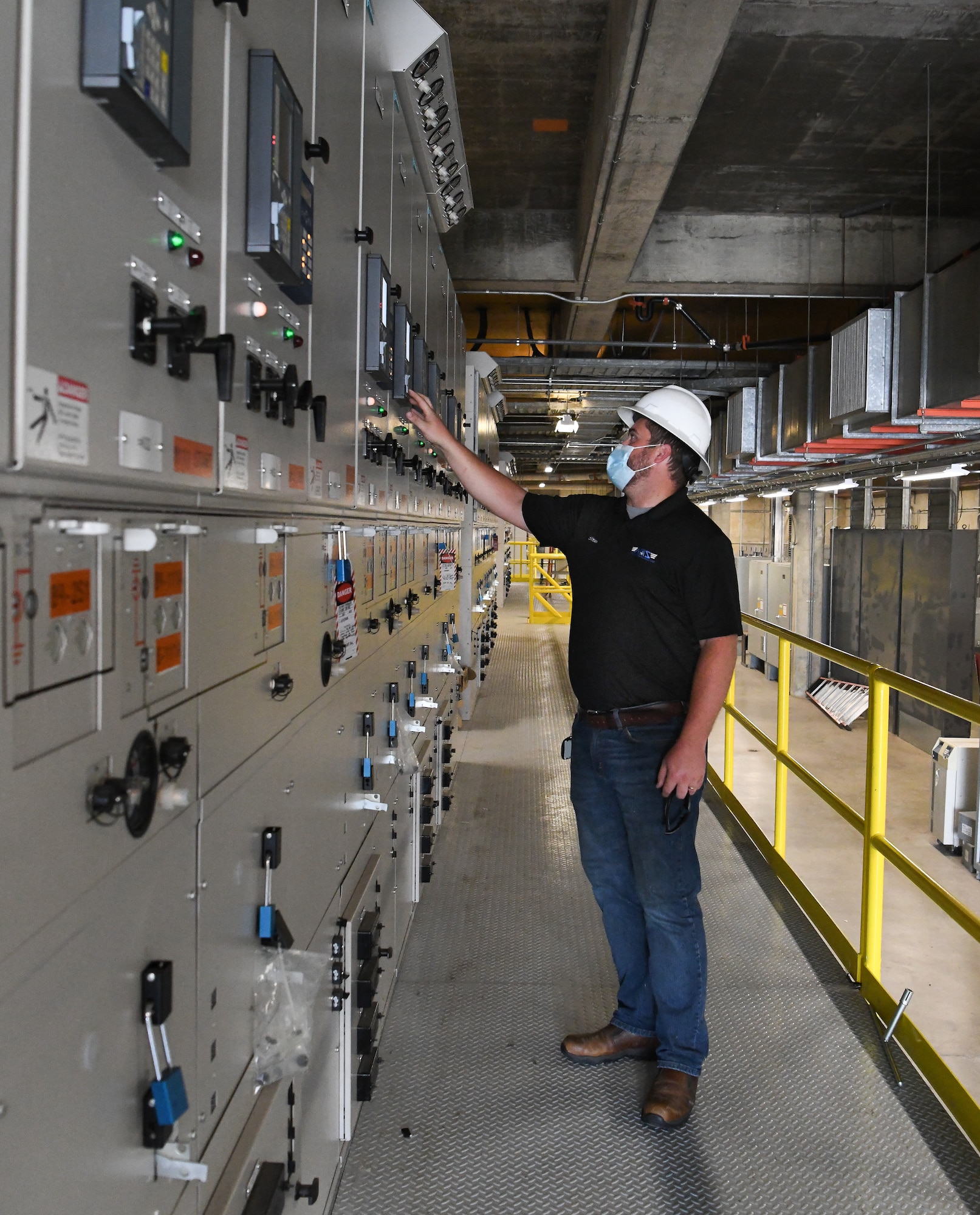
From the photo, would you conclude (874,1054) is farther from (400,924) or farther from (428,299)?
(428,299)

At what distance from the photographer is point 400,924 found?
10.4 feet

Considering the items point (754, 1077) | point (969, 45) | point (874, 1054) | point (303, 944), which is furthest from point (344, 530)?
point (969, 45)

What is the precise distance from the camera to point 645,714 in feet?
8.05

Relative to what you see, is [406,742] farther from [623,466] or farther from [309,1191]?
[309,1191]

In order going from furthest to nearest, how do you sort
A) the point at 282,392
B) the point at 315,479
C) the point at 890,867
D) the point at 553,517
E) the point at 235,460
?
the point at 890,867 < the point at 553,517 < the point at 315,479 < the point at 282,392 < the point at 235,460

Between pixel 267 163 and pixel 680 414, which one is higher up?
pixel 267 163

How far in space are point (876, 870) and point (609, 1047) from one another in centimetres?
107

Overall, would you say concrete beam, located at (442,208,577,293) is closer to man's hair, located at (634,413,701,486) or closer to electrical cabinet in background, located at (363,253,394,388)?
man's hair, located at (634,413,701,486)

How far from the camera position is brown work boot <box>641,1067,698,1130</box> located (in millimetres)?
2352

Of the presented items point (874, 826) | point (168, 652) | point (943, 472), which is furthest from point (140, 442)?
point (943, 472)

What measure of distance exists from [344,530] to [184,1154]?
4.28ft

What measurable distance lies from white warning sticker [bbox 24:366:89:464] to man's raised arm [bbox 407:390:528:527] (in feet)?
5.59

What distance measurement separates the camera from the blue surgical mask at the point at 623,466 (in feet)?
8.27

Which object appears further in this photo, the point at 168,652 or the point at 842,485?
the point at 842,485
